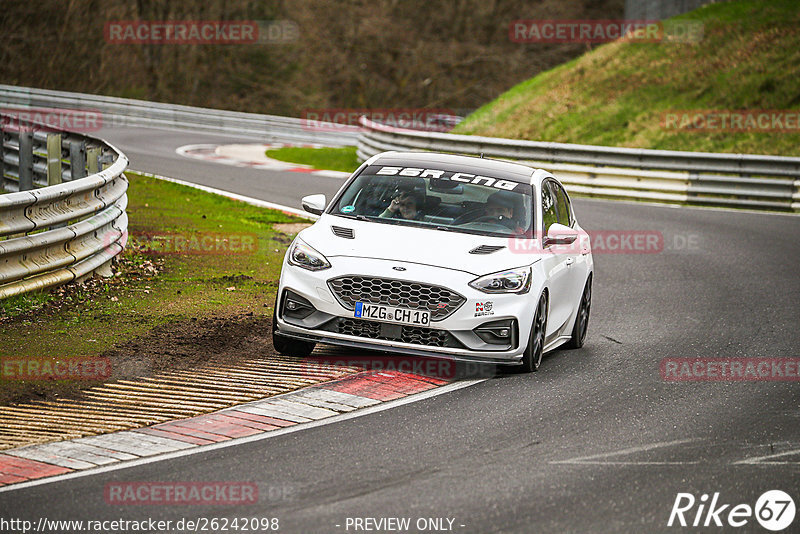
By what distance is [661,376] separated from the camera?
9.31 m

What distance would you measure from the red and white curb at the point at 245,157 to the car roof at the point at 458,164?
1557cm

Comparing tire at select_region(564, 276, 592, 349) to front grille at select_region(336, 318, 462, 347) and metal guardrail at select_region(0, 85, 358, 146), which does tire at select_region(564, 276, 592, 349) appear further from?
metal guardrail at select_region(0, 85, 358, 146)

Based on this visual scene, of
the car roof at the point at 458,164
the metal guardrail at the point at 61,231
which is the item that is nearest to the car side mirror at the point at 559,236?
the car roof at the point at 458,164

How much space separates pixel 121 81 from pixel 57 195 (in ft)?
173

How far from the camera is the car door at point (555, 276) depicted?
945 cm

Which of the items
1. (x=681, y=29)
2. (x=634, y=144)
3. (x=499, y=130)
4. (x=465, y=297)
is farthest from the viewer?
(x=681, y=29)

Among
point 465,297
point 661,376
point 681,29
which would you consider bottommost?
point 661,376

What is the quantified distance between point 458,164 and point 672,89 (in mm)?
23874

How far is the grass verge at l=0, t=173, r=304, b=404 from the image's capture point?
8898mm

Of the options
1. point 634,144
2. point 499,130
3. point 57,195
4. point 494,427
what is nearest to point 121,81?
point 499,130

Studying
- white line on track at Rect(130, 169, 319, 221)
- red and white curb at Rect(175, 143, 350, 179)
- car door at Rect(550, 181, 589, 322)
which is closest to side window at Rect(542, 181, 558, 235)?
car door at Rect(550, 181, 589, 322)

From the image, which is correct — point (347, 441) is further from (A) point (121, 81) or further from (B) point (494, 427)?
(A) point (121, 81)

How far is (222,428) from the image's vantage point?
7.20m

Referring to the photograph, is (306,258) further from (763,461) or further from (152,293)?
(763,461)
